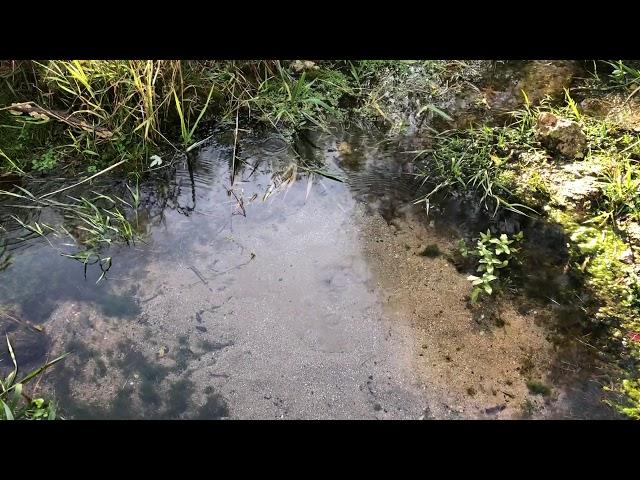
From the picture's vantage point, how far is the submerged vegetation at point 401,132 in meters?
2.41

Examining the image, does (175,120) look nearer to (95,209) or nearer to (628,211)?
(95,209)

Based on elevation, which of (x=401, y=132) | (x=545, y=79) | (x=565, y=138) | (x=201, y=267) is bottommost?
(x=201, y=267)

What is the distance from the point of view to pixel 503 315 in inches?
88.9

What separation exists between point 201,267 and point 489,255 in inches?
58.7

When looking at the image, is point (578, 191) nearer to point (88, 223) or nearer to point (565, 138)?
point (565, 138)

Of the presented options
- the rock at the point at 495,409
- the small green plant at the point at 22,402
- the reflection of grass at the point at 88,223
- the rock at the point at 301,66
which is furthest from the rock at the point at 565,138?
the small green plant at the point at 22,402

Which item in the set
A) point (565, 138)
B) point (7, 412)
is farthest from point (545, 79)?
point (7, 412)

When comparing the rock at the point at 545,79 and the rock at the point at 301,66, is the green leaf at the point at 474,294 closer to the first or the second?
the rock at the point at 545,79

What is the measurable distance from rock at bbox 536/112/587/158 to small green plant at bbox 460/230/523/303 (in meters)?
0.62

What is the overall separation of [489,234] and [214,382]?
1569 millimetres

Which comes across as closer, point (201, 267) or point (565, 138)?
point (201, 267)

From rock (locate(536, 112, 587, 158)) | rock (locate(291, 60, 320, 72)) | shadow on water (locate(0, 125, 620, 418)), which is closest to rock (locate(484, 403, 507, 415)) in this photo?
shadow on water (locate(0, 125, 620, 418))

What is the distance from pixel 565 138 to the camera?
8.88ft
